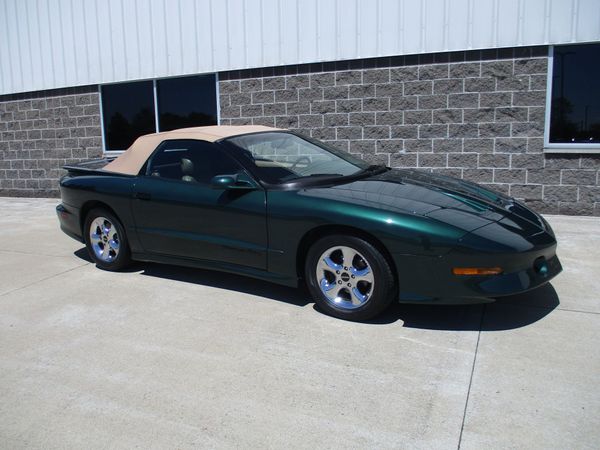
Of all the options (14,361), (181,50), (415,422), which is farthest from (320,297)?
(181,50)

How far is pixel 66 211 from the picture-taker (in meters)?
6.31

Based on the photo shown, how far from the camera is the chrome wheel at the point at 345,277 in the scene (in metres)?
4.23

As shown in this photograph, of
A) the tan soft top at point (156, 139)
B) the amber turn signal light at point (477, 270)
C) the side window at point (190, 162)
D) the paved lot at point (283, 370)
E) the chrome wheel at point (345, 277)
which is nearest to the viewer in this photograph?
the paved lot at point (283, 370)

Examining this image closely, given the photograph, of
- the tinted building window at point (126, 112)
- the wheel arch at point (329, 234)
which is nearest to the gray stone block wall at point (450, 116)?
the tinted building window at point (126, 112)

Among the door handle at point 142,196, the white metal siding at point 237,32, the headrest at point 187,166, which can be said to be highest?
the white metal siding at point 237,32

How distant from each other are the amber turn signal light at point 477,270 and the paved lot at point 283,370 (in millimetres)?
454

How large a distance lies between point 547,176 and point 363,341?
5039 mm

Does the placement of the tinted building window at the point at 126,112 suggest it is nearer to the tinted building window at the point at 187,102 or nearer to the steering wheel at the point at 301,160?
the tinted building window at the point at 187,102

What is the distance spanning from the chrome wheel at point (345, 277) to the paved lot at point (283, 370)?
185mm

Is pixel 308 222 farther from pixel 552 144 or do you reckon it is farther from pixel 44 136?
pixel 44 136

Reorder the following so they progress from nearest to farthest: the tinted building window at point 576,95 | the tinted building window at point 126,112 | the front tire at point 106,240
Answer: the front tire at point 106,240
the tinted building window at point 576,95
the tinted building window at point 126,112

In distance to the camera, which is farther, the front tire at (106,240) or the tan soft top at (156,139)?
the front tire at (106,240)

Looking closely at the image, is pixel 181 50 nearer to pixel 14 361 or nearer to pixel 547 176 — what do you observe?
pixel 547 176

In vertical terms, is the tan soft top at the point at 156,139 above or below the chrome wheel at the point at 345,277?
above
